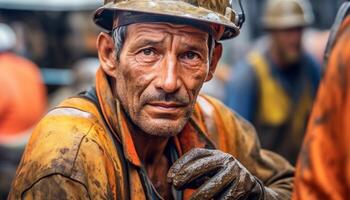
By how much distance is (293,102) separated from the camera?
8172mm

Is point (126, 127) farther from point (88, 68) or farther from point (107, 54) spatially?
point (88, 68)

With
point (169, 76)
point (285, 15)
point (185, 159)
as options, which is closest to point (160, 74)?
point (169, 76)

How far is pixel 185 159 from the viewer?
386 cm

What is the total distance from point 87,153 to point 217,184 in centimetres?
52

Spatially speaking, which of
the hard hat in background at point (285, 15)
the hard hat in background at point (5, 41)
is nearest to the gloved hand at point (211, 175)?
the hard hat in background at point (285, 15)

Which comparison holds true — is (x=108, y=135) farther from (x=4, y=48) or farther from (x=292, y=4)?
(x=4, y=48)

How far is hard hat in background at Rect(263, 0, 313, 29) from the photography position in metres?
8.70

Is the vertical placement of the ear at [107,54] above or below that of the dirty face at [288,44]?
above

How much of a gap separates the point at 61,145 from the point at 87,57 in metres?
7.72

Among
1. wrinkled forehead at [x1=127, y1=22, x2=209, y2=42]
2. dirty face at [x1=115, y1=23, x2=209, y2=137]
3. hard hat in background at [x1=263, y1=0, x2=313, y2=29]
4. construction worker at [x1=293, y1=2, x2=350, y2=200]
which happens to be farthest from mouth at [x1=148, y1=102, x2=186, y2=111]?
hard hat in background at [x1=263, y1=0, x2=313, y2=29]

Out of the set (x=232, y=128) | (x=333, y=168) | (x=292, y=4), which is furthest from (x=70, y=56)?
(x=333, y=168)

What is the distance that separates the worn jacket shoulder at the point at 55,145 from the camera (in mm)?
3811

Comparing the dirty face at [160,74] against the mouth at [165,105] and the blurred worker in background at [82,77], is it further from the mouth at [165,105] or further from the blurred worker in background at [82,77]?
the blurred worker in background at [82,77]

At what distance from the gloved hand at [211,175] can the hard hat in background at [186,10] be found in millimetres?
543
